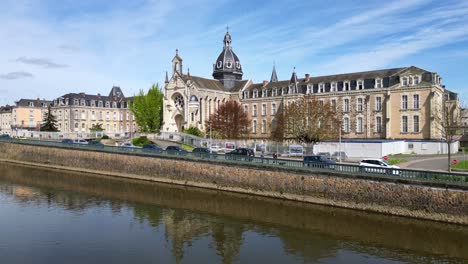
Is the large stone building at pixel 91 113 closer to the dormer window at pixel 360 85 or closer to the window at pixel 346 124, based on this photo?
the window at pixel 346 124

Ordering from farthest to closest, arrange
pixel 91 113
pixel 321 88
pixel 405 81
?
1. pixel 91 113
2. pixel 321 88
3. pixel 405 81

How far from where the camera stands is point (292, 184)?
29.3 m

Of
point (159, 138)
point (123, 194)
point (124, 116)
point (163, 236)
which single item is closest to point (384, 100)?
point (159, 138)

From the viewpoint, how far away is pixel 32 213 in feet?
86.0

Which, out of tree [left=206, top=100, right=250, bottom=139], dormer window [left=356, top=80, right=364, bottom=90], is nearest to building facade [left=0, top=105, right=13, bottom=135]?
tree [left=206, top=100, right=250, bottom=139]

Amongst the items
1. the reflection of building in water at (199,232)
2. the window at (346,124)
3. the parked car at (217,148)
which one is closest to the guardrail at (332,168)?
the reflection of building in water at (199,232)

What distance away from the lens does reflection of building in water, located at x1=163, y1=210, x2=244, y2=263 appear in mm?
18672

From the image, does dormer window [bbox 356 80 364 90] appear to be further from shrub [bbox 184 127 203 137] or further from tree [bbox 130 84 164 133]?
tree [bbox 130 84 164 133]

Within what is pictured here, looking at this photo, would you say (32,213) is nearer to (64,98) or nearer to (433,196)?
(433,196)

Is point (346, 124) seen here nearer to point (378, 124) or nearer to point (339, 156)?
point (378, 124)

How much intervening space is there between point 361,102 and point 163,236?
44.2 meters

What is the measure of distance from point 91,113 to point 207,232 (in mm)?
78924

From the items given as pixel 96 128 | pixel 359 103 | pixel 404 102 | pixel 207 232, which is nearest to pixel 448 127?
pixel 404 102

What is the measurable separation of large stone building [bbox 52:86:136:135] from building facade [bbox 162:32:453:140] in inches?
945
